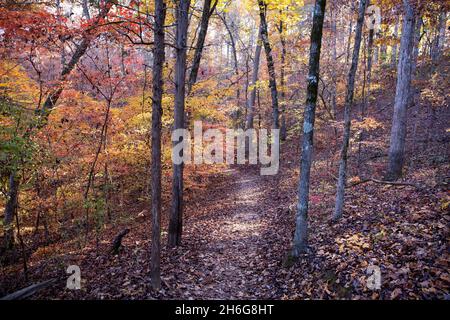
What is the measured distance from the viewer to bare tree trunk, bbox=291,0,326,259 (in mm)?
6465

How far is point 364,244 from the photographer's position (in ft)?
20.6

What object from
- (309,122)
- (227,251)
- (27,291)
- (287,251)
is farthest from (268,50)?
(27,291)

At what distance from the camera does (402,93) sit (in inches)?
393

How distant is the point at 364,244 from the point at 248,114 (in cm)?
2030

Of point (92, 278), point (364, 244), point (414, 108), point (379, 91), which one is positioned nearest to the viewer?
point (364, 244)

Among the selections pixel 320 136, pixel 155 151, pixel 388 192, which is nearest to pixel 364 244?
pixel 388 192

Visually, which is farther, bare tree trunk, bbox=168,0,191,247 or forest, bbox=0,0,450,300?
bare tree trunk, bbox=168,0,191,247

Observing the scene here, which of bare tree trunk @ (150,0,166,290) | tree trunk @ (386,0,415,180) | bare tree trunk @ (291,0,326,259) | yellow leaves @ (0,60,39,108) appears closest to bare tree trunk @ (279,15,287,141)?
tree trunk @ (386,0,415,180)

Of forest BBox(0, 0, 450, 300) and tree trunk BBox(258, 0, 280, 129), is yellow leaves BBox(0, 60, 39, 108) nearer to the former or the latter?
forest BBox(0, 0, 450, 300)

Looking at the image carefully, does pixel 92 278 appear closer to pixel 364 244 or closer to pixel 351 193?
pixel 364 244

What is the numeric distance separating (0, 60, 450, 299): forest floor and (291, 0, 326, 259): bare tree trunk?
0.43 meters

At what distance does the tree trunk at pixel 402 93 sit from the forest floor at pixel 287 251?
65 cm

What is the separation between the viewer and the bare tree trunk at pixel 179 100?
7.82m
